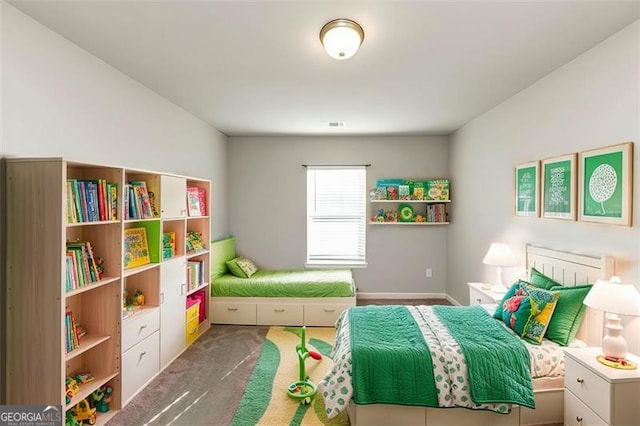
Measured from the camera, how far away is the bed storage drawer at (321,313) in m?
3.90

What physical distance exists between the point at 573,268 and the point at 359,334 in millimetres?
1650

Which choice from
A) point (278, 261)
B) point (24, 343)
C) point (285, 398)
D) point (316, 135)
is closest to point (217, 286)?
point (278, 261)

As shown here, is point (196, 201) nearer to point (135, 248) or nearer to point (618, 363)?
point (135, 248)

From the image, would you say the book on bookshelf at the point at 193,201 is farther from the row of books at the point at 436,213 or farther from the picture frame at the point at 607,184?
the picture frame at the point at 607,184

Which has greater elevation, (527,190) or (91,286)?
(527,190)

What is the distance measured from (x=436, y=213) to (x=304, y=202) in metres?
2.00

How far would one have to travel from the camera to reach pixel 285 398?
2432 millimetres

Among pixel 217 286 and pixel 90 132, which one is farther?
pixel 217 286

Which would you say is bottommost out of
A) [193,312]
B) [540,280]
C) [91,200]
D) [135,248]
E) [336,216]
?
[193,312]

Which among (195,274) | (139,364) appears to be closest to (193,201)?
(195,274)

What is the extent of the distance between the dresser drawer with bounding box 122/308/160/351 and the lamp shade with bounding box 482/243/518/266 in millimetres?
3095

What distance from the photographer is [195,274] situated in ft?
11.5

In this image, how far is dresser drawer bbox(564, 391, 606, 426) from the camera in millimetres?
1734

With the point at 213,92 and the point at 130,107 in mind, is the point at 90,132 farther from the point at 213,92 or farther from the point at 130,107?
the point at 213,92
